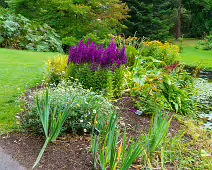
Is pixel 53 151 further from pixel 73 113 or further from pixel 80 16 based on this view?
pixel 80 16

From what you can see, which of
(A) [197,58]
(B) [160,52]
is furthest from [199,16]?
(B) [160,52]

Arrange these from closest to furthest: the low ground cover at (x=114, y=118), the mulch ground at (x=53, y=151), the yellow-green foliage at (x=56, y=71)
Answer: the mulch ground at (x=53, y=151), the low ground cover at (x=114, y=118), the yellow-green foliage at (x=56, y=71)

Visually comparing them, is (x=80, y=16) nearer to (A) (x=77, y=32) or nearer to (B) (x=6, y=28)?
(A) (x=77, y=32)

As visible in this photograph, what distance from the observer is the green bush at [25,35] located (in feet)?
39.5

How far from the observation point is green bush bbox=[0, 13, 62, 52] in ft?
39.5

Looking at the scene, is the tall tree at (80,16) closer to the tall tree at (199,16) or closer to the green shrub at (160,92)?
the green shrub at (160,92)

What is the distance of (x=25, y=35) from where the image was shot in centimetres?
1277

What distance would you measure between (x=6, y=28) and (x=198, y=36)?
2139cm

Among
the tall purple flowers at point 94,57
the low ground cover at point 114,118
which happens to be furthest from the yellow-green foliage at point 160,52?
the tall purple flowers at point 94,57

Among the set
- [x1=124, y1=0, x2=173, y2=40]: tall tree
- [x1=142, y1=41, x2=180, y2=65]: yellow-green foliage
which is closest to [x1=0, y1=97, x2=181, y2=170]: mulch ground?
[x1=142, y1=41, x2=180, y2=65]: yellow-green foliage

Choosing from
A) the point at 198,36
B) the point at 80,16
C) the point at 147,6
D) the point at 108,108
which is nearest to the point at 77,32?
the point at 80,16

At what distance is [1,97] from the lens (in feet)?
15.1

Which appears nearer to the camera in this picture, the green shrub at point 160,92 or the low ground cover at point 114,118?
the low ground cover at point 114,118

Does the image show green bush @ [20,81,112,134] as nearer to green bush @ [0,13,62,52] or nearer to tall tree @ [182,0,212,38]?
green bush @ [0,13,62,52]
